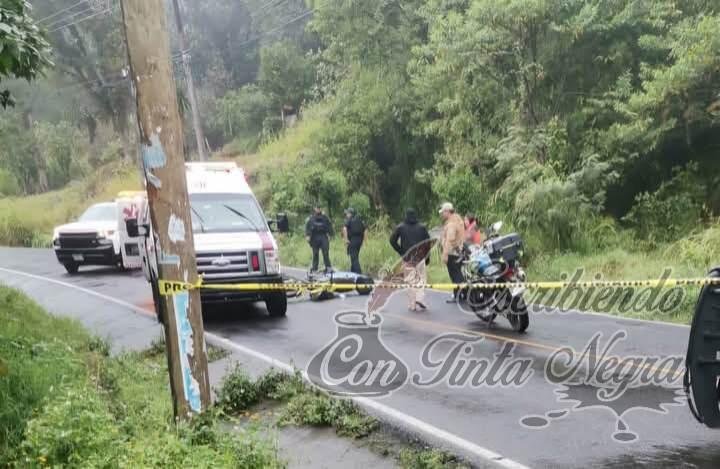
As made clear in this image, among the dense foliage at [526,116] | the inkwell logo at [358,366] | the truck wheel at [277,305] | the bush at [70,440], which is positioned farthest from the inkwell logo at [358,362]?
the dense foliage at [526,116]

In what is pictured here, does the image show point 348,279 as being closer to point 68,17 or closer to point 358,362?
point 358,362

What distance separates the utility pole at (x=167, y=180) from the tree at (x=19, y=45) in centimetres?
149

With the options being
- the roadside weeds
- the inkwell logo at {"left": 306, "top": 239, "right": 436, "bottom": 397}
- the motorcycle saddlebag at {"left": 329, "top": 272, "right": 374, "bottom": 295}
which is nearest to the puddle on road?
the roadside weeds

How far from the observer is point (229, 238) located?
455 inches

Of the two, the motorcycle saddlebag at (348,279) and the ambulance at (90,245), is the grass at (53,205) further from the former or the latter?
the motorcycle saddlebag at (348,279)

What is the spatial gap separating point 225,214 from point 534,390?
279 inches

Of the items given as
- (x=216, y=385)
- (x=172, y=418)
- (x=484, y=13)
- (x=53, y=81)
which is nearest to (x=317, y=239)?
(x=484, y=13)

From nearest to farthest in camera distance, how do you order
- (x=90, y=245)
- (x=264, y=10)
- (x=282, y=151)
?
(x=90, y=245), (x=282, y=151), (x=264, y=10)

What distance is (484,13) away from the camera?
15695 mm

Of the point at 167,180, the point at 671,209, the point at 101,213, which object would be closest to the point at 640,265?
the point at 671,209

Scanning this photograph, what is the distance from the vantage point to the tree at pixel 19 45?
5715 millimetres

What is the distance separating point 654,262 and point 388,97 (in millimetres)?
11207

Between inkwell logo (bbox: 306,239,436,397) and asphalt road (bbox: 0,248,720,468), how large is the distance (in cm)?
14

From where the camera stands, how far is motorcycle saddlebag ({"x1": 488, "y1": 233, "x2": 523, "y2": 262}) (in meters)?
9.65
